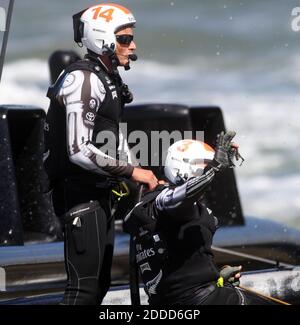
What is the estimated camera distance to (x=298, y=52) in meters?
25.9

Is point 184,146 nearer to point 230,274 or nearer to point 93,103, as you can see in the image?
point 93,103

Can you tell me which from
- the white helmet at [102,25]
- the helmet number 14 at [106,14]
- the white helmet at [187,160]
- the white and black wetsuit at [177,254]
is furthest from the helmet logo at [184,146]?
the helmet number 14 at [106,14]

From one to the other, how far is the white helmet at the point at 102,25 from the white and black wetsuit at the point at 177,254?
0.83 m

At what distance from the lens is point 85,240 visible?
5.84 meters

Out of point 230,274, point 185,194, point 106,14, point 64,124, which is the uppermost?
point 106,14

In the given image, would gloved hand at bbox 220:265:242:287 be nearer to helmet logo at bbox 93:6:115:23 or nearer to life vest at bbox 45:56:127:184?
life vest at bbox 45:56:127:184

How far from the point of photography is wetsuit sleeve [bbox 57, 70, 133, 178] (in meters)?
5.75

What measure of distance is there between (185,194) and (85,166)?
1.91 feet

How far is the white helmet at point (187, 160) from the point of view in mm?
5770

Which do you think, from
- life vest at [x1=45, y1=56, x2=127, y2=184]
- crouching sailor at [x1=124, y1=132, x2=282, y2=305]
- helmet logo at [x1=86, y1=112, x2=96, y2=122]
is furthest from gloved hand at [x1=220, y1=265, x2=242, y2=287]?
helmet logo at [x1=86, y1=112, x2=96, y2=122]

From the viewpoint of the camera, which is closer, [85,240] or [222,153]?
[222,153]

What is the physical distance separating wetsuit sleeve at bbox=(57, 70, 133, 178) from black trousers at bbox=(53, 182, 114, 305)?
21 cm

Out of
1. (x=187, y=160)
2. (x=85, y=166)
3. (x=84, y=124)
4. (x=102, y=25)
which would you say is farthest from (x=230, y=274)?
(x=102, y=25)
